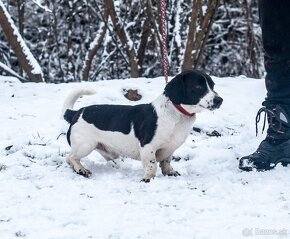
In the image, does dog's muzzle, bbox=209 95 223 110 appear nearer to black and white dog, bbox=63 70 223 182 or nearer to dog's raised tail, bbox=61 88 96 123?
black and white dog, bbox=63 70 223 182

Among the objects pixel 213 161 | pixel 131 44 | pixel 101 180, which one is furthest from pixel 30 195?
pixel 131 44

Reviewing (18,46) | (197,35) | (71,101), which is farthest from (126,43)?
(71,101)

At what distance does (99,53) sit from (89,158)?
5.76 meters

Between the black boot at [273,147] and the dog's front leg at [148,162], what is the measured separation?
565 mm

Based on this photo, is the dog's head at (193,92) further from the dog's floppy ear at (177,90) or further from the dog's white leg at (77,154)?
the dog's white leg at (77,154)

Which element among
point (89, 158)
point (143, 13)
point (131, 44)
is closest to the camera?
point (89, 158)

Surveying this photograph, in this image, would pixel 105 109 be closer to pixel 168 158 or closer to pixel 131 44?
pixel 168 158

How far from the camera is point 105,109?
3801mm

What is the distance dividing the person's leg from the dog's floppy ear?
58 cm

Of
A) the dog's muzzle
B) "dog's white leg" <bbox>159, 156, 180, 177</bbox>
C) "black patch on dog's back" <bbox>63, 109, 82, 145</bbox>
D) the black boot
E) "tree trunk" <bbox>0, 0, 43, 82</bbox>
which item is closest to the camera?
the dog's muzzle

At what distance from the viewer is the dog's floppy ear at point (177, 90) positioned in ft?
11.4

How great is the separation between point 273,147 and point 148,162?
0.82 metres

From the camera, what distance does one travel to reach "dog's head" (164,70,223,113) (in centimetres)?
348

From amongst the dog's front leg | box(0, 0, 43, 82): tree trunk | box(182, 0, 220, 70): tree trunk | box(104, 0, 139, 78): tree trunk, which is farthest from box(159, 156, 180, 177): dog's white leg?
box(104, 0, 139, 78): tree trunk
